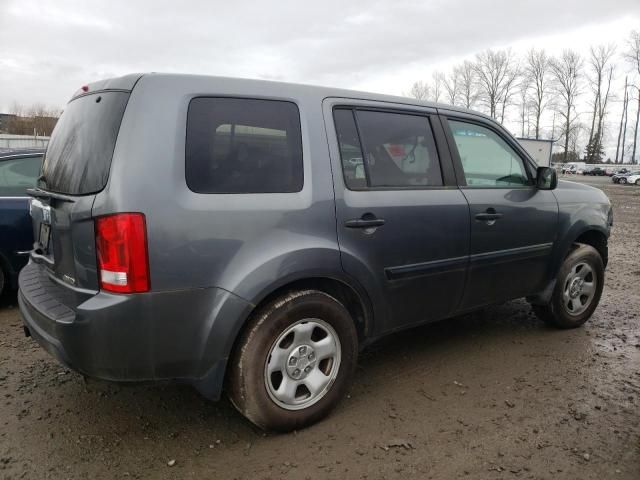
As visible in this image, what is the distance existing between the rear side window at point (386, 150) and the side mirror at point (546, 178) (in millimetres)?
1079

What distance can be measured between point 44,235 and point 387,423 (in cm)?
218

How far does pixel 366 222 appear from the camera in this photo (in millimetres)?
2822

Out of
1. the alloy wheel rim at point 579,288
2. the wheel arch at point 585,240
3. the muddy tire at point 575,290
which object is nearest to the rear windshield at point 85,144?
the wheel arch at point 585,240

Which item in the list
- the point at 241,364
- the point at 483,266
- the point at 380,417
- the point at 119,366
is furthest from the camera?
the point at 483,266

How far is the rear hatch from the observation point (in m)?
2.27

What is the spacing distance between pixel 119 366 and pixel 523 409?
2.27 metres

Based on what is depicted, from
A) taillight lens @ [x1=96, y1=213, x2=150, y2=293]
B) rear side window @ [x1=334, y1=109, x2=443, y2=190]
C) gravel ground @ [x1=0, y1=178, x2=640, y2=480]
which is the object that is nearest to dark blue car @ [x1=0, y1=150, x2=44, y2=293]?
gravel ground @ [x1=0, y1=178, x2=640, y2=480]

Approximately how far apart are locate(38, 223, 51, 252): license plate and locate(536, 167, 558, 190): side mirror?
11.2 feet

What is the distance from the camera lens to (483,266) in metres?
3.51

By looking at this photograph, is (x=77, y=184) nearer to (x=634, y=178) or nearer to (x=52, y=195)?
(x=52, y=195)

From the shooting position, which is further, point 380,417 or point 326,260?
point 380,417

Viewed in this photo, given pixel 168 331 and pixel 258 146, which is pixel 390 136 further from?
pixel 168 331

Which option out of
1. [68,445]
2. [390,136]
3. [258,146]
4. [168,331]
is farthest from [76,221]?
[390,136]

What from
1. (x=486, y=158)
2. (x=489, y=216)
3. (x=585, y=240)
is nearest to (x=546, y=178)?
(x=486, y=158)
